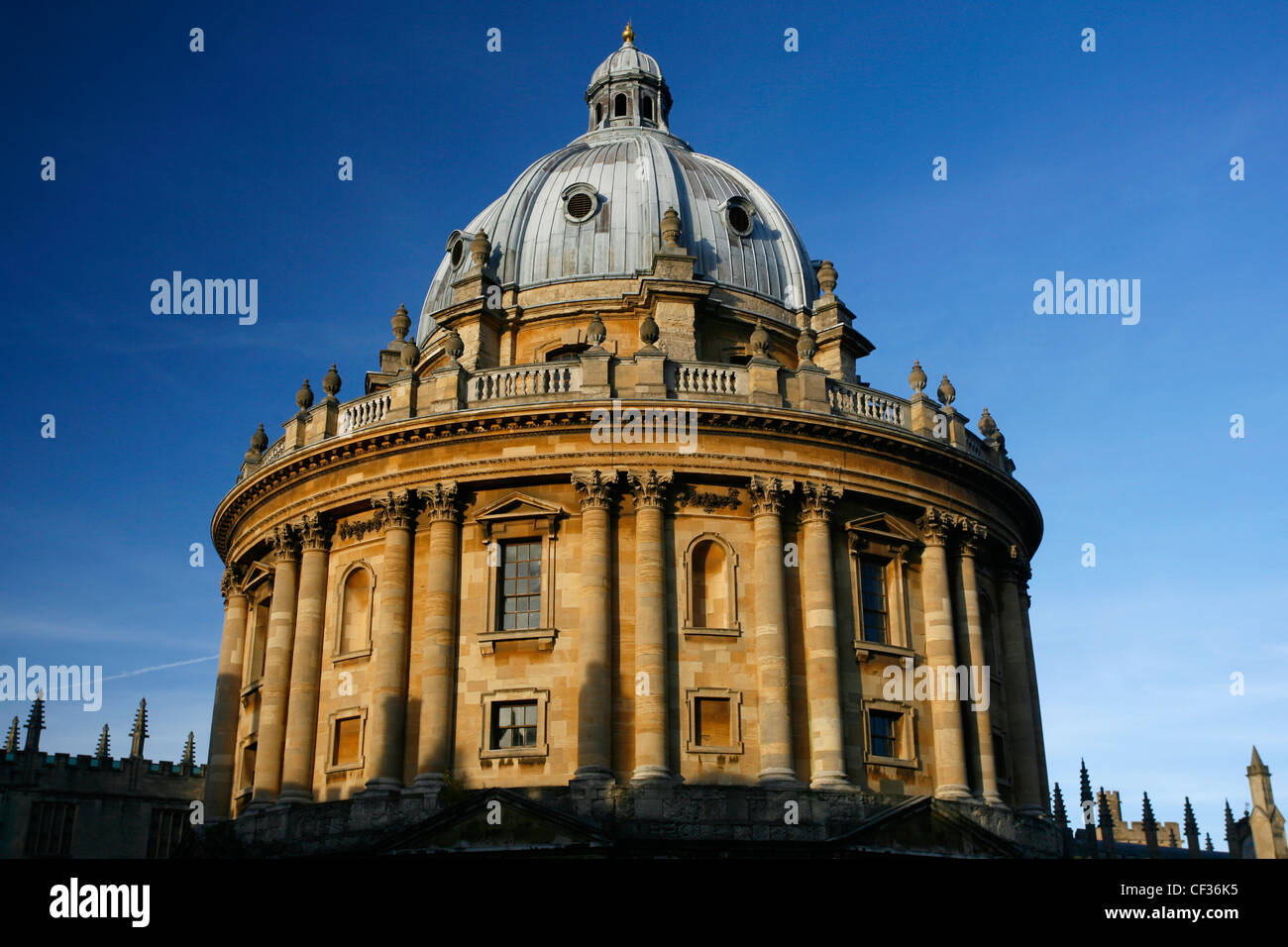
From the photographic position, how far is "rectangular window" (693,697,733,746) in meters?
31.7

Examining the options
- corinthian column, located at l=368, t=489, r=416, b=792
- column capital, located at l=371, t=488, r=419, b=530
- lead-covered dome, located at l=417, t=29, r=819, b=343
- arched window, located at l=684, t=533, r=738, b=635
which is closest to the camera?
corinthian column, located at l=368, t=489, r=416, b=792

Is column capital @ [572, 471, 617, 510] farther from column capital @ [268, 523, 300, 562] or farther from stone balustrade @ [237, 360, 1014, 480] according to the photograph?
column capital @ [268, 523, 300, 562]

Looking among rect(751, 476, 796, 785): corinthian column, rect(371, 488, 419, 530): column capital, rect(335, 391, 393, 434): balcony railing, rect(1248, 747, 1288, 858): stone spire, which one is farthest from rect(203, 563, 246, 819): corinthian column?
rect(1248, 747, 1288, 858): stone spire

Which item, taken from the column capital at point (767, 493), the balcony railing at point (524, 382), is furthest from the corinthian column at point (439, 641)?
the column capital at point (767, 493)

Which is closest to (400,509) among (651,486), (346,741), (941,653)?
(346,741)

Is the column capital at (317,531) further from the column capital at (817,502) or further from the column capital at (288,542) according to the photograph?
the column capital at (817,502)

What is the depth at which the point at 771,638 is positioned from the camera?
1264 inches

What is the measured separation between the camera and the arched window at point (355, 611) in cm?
3531

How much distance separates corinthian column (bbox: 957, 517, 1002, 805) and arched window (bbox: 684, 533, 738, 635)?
7.52 metres

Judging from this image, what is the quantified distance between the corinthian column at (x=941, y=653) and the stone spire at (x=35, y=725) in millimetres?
47657

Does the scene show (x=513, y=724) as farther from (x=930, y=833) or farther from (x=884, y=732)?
(x=930, y=833)
